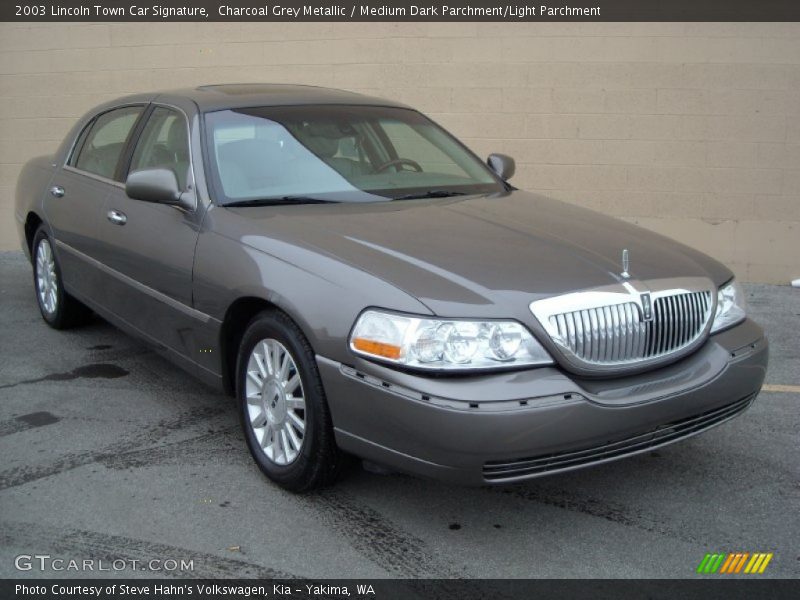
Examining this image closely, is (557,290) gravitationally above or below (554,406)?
above

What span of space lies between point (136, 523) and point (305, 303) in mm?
1048

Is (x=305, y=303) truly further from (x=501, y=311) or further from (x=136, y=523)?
(x=136, y=523)

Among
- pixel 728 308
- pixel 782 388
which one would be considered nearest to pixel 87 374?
pixel 728 308

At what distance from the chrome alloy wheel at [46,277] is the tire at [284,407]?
8.58 ft

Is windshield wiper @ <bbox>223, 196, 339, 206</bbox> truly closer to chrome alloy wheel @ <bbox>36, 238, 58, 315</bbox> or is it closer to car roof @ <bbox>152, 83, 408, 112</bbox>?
car roof @ <bbox>152, 83, 408, 112</bbox>

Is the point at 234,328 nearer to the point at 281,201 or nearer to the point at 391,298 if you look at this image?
the point at 281,201

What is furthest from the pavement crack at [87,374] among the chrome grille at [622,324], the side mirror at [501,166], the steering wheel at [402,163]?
the chrome grille at [622,324]

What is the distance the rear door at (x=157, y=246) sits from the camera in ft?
14.4

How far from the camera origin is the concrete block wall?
8.12 metres

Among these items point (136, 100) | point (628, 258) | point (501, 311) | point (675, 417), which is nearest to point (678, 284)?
point (628, 258)

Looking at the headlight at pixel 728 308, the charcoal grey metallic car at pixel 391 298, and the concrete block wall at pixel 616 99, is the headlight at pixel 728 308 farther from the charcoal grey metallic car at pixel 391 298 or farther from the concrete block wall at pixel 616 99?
the concrete block wall at pixel 616 99

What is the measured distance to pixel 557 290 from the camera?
343cm

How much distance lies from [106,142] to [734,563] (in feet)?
13.6

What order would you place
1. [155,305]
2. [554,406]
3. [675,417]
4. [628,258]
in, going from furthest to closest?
[155,305], [628,258], [675,417], [554,406]
